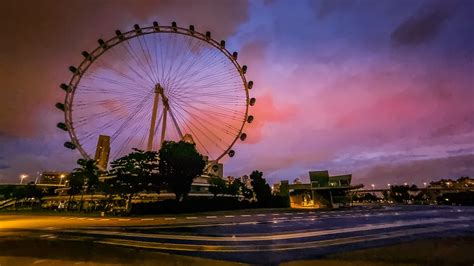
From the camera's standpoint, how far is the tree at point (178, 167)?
1852 inches

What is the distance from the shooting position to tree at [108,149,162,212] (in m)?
45.4

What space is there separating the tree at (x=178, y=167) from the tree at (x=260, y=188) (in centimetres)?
1953

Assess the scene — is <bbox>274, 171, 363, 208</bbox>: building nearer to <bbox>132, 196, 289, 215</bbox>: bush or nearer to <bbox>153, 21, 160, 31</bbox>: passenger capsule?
<bbox>132, 196, 289, 215</bbox>: bush

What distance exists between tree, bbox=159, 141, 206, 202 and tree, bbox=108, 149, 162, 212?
1859 mm

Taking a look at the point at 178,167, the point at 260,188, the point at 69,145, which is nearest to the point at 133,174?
the point at 178,167

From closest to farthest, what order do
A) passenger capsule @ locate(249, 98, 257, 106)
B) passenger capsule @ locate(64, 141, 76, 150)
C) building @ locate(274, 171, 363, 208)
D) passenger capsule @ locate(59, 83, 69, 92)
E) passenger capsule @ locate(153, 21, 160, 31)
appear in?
passenger capsule @ locate(153, 21, 160, 31), passenger capsule @ locate(59, 83, 69, 92), passenger capsule @ locate(64, 141, 76, 150), passenger capsule @ locate(249, 98, 257, 106), building @ locate(274, 171, 363, 208)

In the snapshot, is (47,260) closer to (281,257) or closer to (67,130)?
(281,257)

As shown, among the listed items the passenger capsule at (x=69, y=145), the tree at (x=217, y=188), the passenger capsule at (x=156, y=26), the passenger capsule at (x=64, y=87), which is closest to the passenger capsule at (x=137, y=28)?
the passenger capsule at (x=156, y=26)

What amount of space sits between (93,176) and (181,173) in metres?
24.1

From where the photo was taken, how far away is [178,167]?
154 feet

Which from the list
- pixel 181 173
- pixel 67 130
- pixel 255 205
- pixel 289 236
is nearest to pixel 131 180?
pixel 181 173

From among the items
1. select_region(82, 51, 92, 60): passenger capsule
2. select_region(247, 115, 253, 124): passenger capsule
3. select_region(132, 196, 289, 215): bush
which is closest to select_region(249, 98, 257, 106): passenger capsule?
select_region(247, 115, 253, 124): passenger capsule

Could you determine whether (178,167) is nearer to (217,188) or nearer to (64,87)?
(217,188)

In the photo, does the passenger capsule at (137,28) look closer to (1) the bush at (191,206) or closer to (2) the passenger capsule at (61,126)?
(2) the passenger capsule at (61,126)
